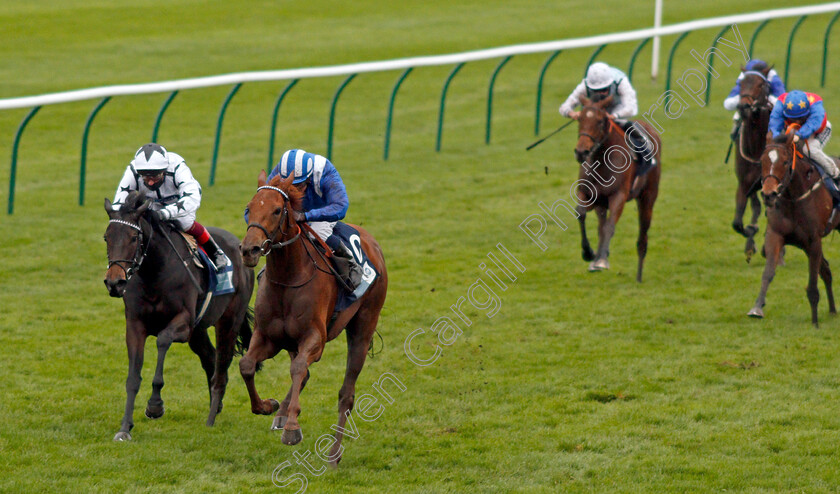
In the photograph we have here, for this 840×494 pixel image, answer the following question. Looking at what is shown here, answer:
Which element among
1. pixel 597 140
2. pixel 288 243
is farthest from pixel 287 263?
pixel 597 140

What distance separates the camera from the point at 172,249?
7043 millimetres

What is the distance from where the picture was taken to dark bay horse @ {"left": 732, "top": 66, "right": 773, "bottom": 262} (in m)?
10.7

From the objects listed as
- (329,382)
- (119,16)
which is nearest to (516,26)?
(119,16)

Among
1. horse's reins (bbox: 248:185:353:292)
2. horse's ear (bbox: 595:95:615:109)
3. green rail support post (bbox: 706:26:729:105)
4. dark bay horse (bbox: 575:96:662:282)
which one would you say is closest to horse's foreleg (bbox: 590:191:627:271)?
dark bay horse (bbox: 575:96:662:282)

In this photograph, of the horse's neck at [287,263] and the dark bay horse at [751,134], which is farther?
the dark bay horse at [751,134]

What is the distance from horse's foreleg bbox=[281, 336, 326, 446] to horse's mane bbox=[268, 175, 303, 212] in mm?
760

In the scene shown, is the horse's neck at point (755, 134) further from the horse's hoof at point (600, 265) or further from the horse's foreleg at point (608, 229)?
the horse's hoof at point (600, 265)

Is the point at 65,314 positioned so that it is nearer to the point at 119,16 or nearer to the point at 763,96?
the point at 763,96

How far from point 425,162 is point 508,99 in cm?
398

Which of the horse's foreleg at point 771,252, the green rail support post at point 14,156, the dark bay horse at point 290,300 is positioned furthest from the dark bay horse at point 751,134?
the green rail support post at point 14,156

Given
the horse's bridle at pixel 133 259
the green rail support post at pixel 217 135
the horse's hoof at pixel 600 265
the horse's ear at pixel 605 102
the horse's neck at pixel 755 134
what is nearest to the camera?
the horse's bridle at pixel 133 259

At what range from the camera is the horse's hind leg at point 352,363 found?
664 centimetres

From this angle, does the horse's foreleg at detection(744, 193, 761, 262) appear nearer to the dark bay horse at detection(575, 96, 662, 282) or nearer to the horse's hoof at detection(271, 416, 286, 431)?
the dark bay horse at detection(575, 96, 662, 282)

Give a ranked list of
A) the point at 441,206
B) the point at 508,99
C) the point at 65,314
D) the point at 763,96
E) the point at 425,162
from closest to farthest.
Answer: the point at 65,314
the point at 763,96
the point at 441,206
the point at 425,162
the point at 508,99
